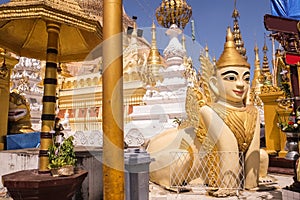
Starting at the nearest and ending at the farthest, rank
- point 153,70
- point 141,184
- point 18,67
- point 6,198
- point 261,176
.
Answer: point 141,184 < point 6,198 < point 261,176 < point 153,70 < point 18,67

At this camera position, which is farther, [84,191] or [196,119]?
[196,119]

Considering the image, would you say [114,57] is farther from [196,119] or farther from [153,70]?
[153,70]

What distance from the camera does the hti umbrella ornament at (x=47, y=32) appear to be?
3.31 m

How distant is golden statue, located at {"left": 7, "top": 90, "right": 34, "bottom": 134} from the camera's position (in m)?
6.00

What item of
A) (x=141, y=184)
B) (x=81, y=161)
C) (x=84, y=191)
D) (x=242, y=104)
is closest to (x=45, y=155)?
(x=81, y=161)

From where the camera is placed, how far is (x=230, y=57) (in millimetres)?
4941

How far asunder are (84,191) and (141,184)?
92 centimetres

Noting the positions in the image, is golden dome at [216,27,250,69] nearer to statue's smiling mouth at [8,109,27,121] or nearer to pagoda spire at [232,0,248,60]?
statue's smiling mouth at [8,109,27,121]

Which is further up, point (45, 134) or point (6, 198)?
point (45, 134)

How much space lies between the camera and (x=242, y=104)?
16.8 ft

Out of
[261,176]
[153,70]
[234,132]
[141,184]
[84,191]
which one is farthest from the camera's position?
[153,70]

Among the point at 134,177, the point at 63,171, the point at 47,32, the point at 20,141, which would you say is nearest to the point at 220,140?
the point at 134,177

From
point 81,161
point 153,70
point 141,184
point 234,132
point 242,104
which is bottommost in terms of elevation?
point 141,184

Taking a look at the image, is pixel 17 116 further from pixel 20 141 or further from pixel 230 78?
pixel 230 78
